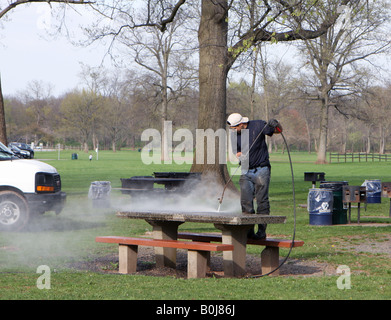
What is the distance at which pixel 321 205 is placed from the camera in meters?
15.1

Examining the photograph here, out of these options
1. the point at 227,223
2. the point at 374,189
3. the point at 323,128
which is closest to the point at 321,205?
the point at 374,189

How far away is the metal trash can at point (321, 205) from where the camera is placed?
49.3ft

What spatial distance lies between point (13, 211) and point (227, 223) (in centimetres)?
740

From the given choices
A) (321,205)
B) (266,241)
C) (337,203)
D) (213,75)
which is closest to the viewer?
(266,241)

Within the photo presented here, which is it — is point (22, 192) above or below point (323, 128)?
below

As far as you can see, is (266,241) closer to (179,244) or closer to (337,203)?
(179,244)

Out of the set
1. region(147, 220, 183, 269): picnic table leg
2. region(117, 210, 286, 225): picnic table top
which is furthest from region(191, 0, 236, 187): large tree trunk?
region(117, 210, 286, 225): picnic table top

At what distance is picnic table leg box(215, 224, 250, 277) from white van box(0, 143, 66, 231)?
22.2ft

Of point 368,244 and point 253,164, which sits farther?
point 368,244

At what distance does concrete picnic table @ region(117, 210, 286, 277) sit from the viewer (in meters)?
7.96

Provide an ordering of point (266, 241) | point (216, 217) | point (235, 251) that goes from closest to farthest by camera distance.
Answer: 1. point (216, 217)
2. point (235, 251)
3. point (266, 241)
